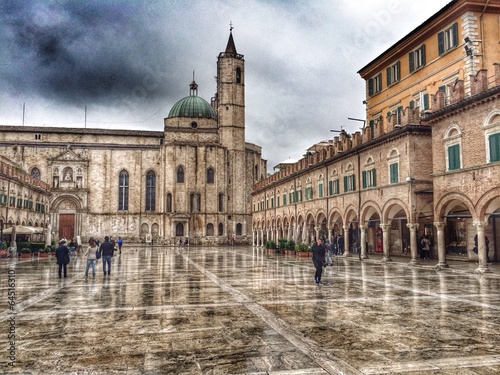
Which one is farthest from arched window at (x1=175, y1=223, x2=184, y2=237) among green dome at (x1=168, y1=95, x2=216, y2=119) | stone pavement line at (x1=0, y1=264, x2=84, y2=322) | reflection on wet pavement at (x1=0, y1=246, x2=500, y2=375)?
reflection on wet pavement at (x1=0, y1=246, x2=500, y2=375)

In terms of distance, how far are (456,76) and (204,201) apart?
148ft

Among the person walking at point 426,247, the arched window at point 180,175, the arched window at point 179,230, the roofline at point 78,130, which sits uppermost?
the roofline at point 78,130

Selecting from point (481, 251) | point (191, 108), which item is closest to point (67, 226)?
point (191, 108)

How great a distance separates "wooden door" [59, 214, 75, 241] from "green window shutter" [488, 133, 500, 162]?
56.7 meters

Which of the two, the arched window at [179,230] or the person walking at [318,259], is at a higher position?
the arched window at [179,230]

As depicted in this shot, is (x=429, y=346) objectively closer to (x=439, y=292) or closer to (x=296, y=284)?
(x=439, y=292)

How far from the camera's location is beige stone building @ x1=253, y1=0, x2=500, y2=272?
19.2 metres

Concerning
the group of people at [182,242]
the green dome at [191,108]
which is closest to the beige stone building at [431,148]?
the group of people at [182,242]

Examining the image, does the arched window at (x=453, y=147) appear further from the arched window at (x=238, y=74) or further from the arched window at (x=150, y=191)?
the arched window at (x=238, y=74)

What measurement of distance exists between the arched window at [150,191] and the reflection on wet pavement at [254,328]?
50.1 metres

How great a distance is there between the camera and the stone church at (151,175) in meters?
61.9

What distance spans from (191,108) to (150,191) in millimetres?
15714

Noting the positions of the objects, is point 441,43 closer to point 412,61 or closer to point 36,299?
point 412,61

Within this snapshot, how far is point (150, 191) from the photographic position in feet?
213
